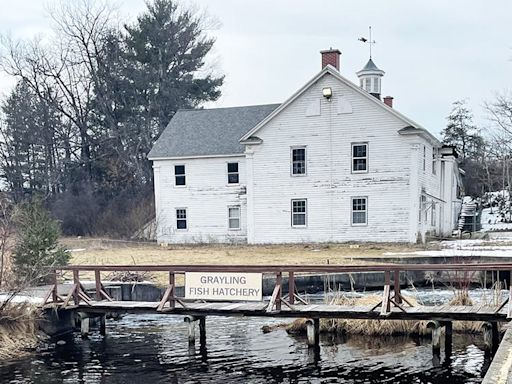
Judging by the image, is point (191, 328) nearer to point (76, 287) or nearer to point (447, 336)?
point (76, 287)

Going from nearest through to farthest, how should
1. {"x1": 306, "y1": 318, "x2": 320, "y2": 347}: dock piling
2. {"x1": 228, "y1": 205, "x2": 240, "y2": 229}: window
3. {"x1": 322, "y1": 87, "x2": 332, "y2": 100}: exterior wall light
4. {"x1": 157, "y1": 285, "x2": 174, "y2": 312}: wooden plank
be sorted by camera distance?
{"x1": 306, "y1": 318, "x2": 320, "y2": 347}: dock piling < {"x1": 157, "y1": 285, "x2": 174, "y2": 312}: wooden plank < {"x1": 322, "y1": 87, "x2": 332, "y2": 100}: exterior wall light < {"x1": 228, "y1": 205, "x2": 240, "y2": 229}: window

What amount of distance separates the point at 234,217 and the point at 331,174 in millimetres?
5927

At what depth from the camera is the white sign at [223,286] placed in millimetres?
13109

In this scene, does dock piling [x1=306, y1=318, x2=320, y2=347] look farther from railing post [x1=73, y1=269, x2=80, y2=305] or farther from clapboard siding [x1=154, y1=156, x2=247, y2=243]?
clapboard siding [x1=154, y1=156, x2=247, y2=243]

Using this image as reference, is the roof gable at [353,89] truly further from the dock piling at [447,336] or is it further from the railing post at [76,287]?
the railing post at [76,287]

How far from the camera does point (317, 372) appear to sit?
36.0 feet

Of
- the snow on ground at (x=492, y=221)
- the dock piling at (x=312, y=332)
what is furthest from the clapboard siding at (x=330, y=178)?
the dock piling at (x=312, y=332)

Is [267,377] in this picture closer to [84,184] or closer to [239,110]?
[239,110]

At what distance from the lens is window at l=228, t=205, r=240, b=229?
32375 mm

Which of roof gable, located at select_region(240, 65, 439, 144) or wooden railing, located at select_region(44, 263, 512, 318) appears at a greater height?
roof gable, located at select_region(240, 65, 439, 144)

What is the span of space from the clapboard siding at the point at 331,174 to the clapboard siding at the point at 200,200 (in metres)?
1.93

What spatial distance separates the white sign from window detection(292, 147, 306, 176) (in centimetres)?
1705

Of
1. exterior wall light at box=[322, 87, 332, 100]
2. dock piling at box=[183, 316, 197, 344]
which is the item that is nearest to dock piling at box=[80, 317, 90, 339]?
dock piling at box=[183, 316, 197, 344]

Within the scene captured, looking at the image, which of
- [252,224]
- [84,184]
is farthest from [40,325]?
[84,184]
